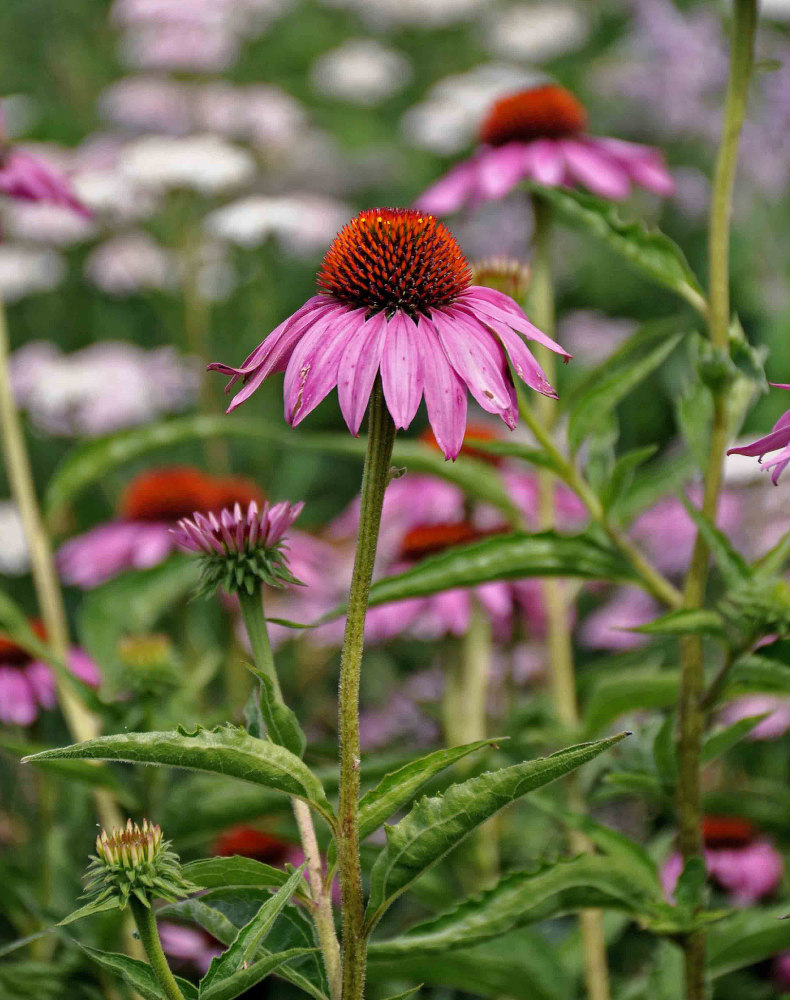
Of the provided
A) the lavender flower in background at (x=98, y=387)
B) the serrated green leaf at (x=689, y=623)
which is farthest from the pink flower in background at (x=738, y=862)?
the lavender flower in background at (x=98, y=387)

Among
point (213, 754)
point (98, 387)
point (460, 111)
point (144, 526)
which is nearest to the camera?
point (213, 754)

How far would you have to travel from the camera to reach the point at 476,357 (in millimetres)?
545

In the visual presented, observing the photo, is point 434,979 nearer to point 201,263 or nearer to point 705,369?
point 705,369

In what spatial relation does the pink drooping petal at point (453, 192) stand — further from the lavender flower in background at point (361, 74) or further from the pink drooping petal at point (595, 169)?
the lavender flower in background at point (361, 74)

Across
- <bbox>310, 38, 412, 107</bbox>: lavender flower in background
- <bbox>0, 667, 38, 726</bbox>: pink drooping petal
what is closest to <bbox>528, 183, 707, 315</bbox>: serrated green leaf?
<bbox>0, 667, 38, 726</bbox>: pink drooping petal

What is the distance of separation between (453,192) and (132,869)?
3.37ft

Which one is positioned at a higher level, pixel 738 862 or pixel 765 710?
pixel 765 710

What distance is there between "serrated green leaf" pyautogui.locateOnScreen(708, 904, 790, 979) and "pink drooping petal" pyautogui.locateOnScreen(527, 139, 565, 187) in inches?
30.7

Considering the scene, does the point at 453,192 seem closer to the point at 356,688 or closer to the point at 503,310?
the point at 503,310

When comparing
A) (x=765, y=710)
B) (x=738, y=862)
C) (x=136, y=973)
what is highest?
(x=136, y=973)

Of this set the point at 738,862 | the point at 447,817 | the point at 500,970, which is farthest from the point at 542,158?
the point at 447,817

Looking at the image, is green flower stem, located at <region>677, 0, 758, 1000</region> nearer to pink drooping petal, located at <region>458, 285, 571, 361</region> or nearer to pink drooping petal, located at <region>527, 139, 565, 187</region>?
pink drooping petal, located at <region>458, 285, 571, 361</region>

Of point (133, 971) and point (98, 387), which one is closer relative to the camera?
point (133, 971)

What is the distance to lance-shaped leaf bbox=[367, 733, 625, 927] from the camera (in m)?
0.51
